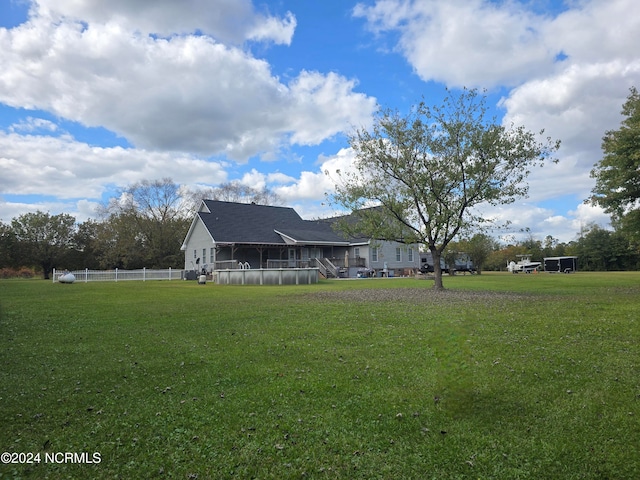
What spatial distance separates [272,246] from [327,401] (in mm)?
30954

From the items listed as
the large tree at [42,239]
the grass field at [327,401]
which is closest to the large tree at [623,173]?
the grass field at [327,401]

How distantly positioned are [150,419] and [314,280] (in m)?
22.5

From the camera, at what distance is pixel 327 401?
476 centimetres

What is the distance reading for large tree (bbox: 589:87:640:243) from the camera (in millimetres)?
20406

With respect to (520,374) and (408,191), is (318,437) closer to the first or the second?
(520,374)

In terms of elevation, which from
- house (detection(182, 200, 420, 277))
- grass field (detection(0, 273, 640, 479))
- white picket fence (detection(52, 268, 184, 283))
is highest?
house (detection(182, 200, 420, 277))

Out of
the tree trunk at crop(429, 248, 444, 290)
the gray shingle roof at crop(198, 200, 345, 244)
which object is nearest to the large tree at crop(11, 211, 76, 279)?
the gray shingle roof at crop(198, 200, 345, 244)

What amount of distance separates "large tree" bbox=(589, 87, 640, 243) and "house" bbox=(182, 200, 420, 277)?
44.0ft

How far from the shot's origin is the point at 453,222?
18.9m

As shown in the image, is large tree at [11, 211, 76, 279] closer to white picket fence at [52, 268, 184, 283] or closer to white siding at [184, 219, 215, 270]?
white picket fence at [52, 268, 184, 283]

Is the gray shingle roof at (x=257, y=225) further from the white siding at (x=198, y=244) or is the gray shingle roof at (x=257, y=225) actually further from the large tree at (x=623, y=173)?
the large tree at (x=623, y=173)

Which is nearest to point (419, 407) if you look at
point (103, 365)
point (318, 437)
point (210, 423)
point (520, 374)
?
point (318, 437)

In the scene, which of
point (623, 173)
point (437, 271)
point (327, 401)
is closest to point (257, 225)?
point (437, 271)

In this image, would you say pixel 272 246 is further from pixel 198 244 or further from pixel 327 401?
pixel 327 401
